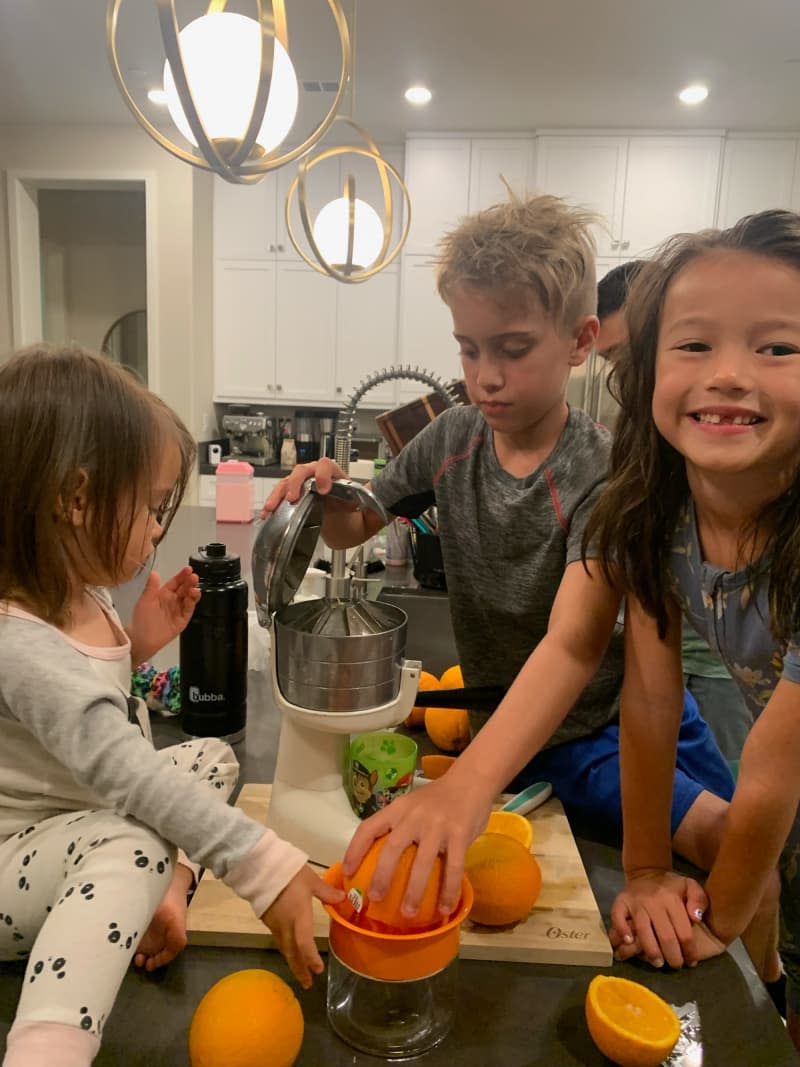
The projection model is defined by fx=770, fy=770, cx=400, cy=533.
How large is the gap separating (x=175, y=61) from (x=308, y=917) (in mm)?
1261

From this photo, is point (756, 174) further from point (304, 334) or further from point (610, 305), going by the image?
point (610, 305)

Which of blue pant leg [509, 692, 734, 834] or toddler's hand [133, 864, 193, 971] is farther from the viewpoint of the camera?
blue pant leg [509, 692, 734, 834]

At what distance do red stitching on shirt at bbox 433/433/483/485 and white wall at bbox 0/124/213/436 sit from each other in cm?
362

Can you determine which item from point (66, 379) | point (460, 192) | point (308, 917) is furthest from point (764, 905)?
point (460, 192)

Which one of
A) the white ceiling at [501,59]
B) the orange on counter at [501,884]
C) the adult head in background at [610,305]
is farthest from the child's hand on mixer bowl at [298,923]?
the white ceiling at [501,59]

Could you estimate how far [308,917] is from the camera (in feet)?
1.96

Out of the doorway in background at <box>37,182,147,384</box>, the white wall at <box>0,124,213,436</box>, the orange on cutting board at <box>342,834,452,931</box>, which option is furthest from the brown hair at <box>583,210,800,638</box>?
the doorway in background at <box>37,182,147,384</box>

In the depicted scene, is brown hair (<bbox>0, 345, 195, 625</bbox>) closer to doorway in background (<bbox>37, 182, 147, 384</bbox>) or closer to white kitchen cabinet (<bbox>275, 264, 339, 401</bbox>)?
white kitchen cabinet (<bbox>275, 264, 339, 401</bbox>)

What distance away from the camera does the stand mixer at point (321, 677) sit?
0.72 metres

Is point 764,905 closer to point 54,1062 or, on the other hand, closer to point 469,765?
point 469,765

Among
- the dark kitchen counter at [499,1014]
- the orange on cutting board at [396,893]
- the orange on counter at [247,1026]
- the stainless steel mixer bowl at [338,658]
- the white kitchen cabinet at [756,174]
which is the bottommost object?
the dark kitchen counter at [499,1014]

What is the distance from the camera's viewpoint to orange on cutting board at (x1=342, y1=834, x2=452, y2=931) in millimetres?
549

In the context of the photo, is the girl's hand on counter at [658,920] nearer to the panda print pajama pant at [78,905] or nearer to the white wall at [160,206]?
the panda print pajama pant at [78,905]

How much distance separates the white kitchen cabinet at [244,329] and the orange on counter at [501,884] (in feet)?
14.2
